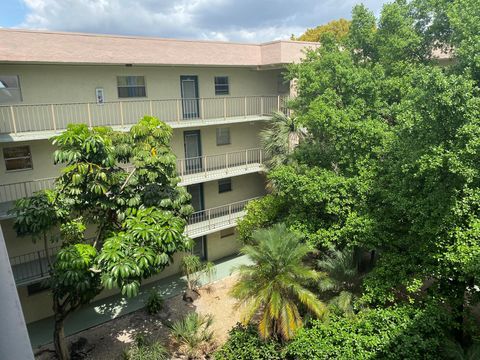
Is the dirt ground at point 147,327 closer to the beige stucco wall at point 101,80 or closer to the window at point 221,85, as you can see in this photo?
the beige stucco wall at point 101,80

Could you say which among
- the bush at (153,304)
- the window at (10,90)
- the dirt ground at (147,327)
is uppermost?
the window at (10,90)

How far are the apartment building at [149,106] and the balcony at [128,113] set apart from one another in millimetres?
44

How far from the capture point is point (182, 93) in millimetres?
18625

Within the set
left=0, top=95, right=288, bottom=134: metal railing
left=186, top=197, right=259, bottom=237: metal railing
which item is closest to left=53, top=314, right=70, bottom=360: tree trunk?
left=186, top=197, right=259, bottom=237: metal railing

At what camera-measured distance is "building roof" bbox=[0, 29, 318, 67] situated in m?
13.8

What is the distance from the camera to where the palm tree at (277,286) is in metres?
11.9

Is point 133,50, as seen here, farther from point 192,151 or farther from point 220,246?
point 220,246

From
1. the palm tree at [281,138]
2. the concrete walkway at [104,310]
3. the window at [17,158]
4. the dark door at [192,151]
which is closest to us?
the window at [17,158]

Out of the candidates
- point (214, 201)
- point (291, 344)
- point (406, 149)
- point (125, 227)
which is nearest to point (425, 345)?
point (291, 344)

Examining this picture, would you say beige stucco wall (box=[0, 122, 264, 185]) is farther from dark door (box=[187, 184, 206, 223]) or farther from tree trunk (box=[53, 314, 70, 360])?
tree trunk (box=[53, 314, 70, 360])

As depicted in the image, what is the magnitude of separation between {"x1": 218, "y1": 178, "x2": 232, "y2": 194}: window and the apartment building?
6 centimetres

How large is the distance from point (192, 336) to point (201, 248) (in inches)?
269

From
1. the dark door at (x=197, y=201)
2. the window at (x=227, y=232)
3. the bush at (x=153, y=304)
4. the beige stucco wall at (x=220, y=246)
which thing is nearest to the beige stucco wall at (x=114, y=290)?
the beige stucco wall at (x=220, y=246)

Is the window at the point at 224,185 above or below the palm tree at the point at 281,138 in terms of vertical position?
below
